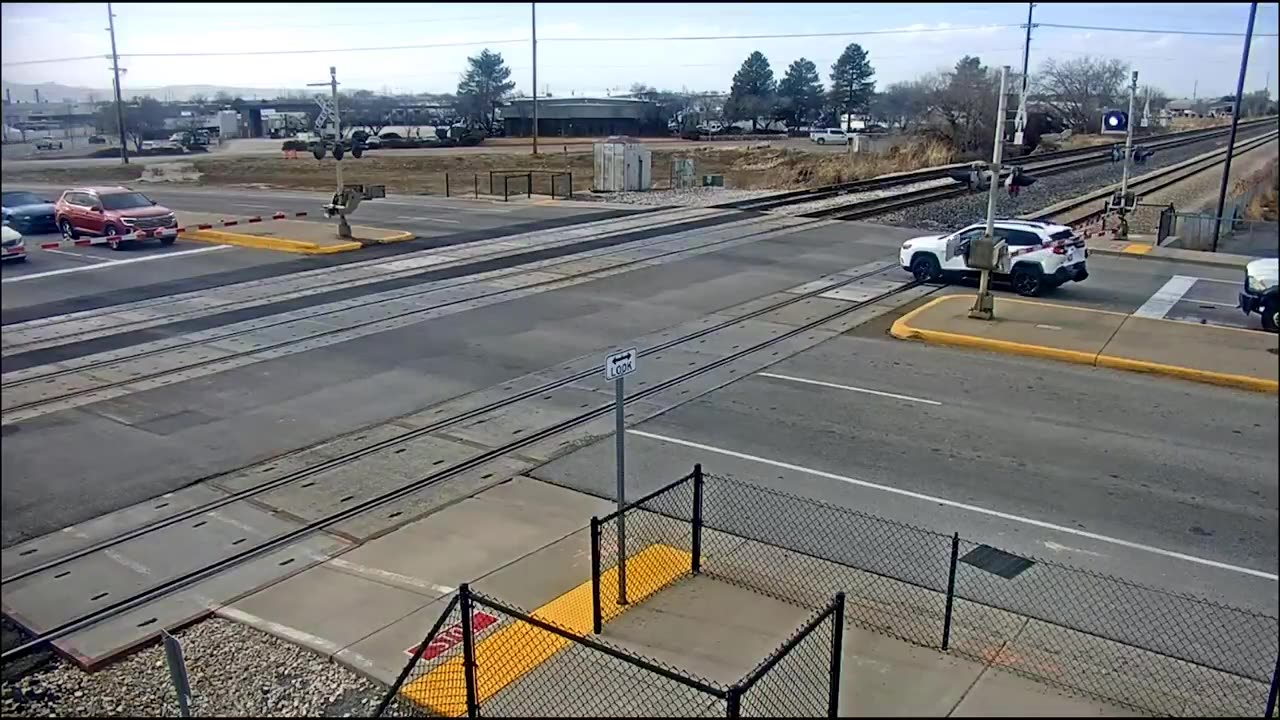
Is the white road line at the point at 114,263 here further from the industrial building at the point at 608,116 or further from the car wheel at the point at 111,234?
the industrial building at the point at 608,116

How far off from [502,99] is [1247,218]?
1510 inches

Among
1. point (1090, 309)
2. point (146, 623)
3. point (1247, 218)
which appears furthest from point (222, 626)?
point (1090, 309)

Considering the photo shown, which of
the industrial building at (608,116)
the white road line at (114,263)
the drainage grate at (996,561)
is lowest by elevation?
the drainage grate at (996,561)

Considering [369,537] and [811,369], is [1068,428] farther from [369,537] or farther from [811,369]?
[369,537]

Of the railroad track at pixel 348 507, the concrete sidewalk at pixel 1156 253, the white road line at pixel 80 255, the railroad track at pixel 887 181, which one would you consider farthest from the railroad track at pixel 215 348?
the railroad track at pixel 887 181

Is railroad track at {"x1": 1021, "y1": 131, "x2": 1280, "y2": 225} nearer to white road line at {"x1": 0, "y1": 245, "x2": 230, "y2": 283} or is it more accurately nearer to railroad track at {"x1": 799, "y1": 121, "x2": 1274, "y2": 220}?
railroad track at {"x1": 799, "y1": 121, "x2": 1274, "y2": 220}

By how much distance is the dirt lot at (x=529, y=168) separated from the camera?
4547cm

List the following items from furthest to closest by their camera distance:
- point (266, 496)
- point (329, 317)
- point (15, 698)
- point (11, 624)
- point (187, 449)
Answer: point (329, 317)
point (187, 449)
point (266, 496)
point (11, 624)
point (15, 698)

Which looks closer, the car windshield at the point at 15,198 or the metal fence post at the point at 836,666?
the car windshield at the point at 15,198

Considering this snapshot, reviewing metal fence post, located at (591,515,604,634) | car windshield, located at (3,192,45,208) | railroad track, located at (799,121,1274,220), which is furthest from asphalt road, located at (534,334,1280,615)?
railroad track, located at (799,121,1274,220)

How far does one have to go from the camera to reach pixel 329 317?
17234mm

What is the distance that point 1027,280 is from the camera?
19312 millimetres

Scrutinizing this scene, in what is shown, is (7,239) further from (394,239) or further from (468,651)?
(394,239)

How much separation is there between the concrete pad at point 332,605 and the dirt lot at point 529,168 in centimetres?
3483
